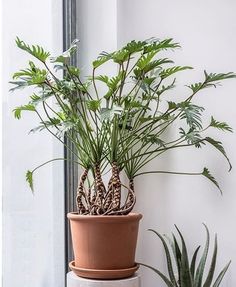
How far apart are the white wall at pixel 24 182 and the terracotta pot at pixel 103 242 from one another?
0.23 m

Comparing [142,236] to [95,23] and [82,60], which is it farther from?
[95,23]

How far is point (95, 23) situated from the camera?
1847 millimetres

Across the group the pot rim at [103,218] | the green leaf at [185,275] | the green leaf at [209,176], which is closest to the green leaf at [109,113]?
the pot rim at [103,218]

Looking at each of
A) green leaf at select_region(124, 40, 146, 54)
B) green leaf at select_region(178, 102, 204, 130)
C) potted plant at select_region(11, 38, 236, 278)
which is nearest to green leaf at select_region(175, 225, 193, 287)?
potted plant at select_region(11, 38, 236, 278)

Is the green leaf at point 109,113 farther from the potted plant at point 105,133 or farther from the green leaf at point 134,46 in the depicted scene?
the green leaf at point 134,46

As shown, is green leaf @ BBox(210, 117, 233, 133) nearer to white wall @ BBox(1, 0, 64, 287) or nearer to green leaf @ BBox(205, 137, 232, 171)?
green leaf @ BBox(205, 137, 232, 171)

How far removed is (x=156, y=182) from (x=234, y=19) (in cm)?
75

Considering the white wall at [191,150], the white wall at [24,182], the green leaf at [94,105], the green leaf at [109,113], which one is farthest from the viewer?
the white wall at [191,150]

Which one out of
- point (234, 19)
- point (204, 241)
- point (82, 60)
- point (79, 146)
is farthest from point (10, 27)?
point (204, 241)

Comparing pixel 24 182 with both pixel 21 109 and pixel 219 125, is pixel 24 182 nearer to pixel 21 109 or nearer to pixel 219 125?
pixel 21 109

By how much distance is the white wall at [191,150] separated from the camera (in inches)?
65.9

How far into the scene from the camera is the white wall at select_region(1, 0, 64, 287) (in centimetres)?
151

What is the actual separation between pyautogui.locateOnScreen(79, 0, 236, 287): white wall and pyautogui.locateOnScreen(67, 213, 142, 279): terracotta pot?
31cm

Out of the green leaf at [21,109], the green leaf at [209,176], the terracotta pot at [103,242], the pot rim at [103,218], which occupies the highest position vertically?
the green leaf at [21,109]
